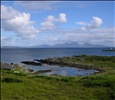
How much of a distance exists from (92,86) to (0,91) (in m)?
13.2

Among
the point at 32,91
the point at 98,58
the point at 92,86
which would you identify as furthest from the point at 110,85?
the point at 98,58

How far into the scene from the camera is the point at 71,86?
35.9 metres

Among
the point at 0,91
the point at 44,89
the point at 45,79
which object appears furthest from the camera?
the point at 45,79

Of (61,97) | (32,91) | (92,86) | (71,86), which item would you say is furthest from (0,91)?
(92,86)

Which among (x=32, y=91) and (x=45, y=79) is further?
(x=45, y=79)

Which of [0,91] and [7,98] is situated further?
[0,91]

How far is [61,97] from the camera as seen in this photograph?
29.4 meters

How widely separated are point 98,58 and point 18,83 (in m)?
81.7

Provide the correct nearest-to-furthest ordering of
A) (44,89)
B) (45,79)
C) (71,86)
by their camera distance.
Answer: (44,89) < (71,86) < (45,79)

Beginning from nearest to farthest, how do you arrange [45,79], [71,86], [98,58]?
[71,86] → [45,79] → [98,58]

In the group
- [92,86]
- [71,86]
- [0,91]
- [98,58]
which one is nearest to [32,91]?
[0,91]

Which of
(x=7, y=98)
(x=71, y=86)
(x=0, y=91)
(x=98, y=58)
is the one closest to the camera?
(x=7, y=98)

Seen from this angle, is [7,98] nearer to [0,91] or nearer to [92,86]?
[0,91]

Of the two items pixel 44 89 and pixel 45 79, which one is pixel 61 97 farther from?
pixel 45 79
